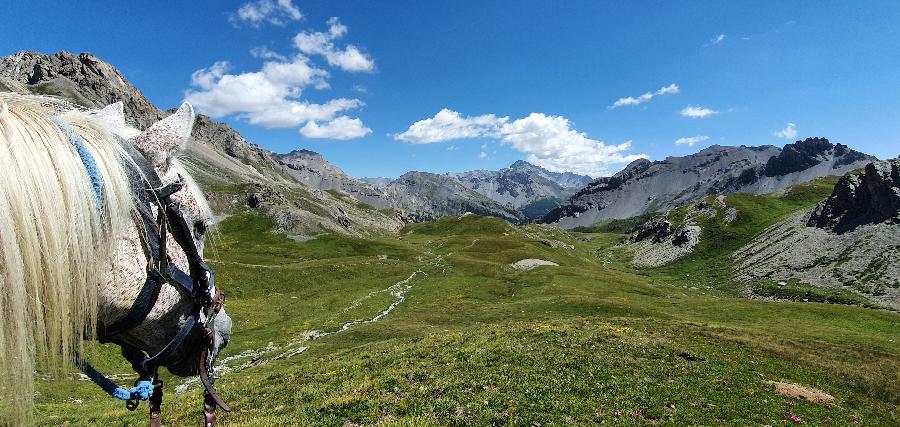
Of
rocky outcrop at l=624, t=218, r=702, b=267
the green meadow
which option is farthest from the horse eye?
rocky outcrop at l=624, t=218, r=702, b=267

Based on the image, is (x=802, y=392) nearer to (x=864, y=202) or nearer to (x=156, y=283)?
(x=156, y=283)

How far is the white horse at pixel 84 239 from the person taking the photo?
364 centimetres

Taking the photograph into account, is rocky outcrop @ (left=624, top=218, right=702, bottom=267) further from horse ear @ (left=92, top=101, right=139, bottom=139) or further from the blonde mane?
the blonde mane

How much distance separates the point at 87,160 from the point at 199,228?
1374mm

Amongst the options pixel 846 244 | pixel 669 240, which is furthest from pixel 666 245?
pixel 846 244

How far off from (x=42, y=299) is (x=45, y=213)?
79 centimetres

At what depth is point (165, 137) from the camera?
14.9ft

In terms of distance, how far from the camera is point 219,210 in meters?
126

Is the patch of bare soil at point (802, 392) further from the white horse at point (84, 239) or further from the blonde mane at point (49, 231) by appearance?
the blonde mane at point (49, 231)

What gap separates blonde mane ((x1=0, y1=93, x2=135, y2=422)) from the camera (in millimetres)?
3590

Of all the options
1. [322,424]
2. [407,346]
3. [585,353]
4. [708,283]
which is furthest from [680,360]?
[708,283]

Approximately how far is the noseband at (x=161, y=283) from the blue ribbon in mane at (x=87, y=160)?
0.92ft

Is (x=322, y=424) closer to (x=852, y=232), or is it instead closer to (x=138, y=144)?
(x=138, y=144)

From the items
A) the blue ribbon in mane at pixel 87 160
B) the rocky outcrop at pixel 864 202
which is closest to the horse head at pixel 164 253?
the blue ribbon in mane at pixel 87 160
